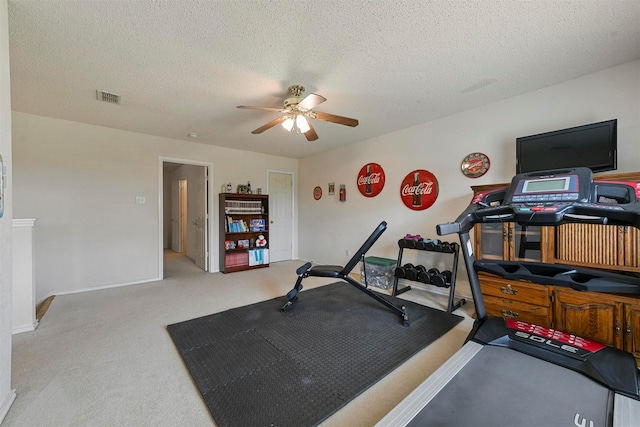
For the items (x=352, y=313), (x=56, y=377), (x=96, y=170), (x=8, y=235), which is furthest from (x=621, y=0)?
(x=96, y=170)

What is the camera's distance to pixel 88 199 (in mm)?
3877

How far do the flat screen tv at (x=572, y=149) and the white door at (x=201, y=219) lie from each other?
5.21 meters

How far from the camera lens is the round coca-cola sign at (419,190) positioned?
12.3ft

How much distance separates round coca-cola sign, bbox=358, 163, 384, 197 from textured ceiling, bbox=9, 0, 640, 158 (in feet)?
4.42

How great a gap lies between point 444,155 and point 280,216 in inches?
154

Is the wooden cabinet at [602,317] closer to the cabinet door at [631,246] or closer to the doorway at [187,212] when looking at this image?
the cabinet door at [631,246]

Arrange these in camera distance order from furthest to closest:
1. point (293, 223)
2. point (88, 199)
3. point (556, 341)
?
point (293, 223), point (88, 199), point (556, 341)

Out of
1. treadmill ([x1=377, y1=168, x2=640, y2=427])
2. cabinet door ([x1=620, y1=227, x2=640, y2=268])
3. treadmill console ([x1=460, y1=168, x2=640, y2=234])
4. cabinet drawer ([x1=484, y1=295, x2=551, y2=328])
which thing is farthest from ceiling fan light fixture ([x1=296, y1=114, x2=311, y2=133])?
A: cabinet door ([x1=620, y1=227, x2=640, y2=268])

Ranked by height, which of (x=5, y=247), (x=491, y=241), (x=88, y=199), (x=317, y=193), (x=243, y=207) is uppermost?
(x=317, y=193)

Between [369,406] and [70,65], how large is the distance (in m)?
3.75

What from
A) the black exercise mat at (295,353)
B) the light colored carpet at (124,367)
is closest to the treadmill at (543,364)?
the light colored carpet at (124,367)

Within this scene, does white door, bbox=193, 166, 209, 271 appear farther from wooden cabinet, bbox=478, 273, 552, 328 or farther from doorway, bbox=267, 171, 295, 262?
wooden cabinet, bbox=478, 273, 552, 328

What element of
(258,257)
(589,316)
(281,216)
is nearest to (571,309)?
(589,316)

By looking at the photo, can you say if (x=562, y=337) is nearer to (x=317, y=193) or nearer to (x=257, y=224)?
(x=317, y=193)
